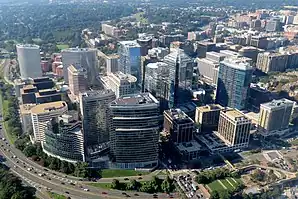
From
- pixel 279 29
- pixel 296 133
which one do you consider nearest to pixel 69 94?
pixel 296 133

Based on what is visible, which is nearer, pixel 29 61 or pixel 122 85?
pixel 122 85

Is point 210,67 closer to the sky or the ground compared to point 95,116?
closer to the ground

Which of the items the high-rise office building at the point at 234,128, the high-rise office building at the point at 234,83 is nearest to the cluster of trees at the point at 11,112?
the high-rise office building at the point at 234,128

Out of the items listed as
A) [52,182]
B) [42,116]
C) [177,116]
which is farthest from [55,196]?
[177,116]

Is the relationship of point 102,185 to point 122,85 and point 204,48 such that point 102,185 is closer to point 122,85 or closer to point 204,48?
point 122,85

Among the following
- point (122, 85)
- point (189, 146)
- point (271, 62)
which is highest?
point (122, 85)

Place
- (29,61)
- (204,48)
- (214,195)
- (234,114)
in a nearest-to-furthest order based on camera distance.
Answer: (214,195) < (234,114) < (29,61) < (204,48)

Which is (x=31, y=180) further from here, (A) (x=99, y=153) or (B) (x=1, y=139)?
(B) (x=1, y=139)
